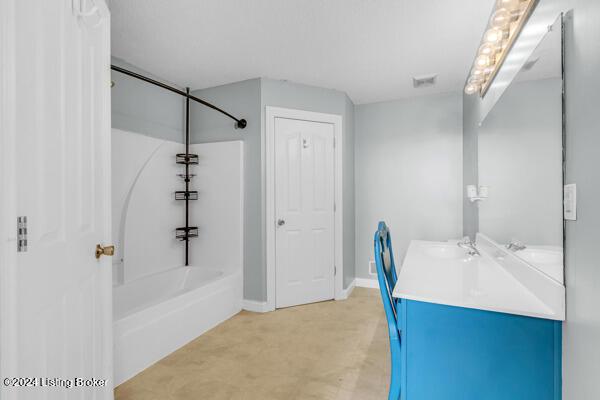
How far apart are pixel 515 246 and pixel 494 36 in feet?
3.93

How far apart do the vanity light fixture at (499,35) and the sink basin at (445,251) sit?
3.95ft

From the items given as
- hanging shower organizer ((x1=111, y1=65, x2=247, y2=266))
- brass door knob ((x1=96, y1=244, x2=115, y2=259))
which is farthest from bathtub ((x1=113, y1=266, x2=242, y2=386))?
brass door knob ((x1=96, y1=244, x2=115, y2=259))

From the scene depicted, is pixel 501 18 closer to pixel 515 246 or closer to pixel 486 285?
pixel 515 246

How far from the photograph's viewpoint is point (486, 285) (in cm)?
139

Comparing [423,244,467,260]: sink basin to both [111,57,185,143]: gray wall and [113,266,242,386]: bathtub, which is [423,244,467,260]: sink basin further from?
[111,57,185,143]: gray wall

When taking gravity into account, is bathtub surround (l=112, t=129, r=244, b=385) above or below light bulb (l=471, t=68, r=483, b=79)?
below

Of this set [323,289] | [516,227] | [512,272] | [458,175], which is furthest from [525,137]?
[323,289]

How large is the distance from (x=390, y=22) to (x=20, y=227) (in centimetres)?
231

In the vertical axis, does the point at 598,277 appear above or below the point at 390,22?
below

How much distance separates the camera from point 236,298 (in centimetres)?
305

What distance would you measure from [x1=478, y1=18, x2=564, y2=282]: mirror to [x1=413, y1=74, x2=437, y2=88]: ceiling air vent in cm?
130

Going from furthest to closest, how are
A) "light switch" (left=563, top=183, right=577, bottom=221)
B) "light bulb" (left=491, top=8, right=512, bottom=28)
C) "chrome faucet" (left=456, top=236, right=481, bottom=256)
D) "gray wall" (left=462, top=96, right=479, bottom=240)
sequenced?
"gray wall" (left=462, top=96, right=479, bottom=240) < "chrome faucet" (left=456, top=236, right=481, bottom=256) < "light bulb" (left=491, top=8, right=512, bottom=28) < "light switch" (left=563, top=183, right=577, bottom=221)

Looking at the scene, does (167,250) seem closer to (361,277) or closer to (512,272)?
→ (361,277)

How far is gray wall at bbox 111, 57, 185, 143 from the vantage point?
8.68 feet
